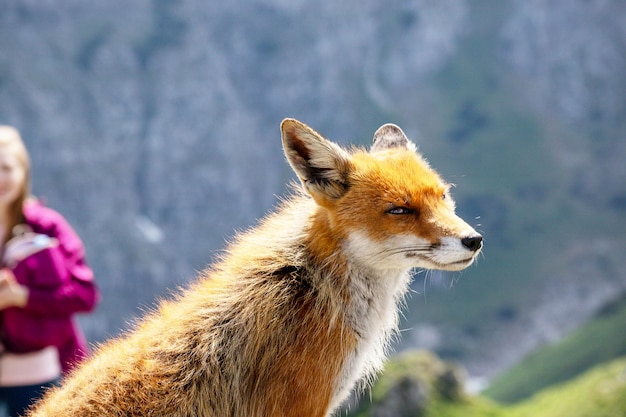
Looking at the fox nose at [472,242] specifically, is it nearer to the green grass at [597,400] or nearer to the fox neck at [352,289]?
the fox neck at [352,289]

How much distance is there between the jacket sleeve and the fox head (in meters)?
3.62

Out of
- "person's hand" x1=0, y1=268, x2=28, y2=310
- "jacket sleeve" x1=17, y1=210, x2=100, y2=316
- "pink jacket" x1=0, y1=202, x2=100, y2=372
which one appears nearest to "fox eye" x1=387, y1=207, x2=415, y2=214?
"pink jacket" x1=0, y1=202, x2=100, y2=372

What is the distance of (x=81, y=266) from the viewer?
8.71 m

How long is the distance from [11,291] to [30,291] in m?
0.21

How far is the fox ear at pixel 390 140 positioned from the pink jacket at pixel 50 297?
398cm

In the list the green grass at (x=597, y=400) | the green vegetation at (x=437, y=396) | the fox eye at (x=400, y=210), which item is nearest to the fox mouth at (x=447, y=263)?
the fox eye at (x=400, y=210)

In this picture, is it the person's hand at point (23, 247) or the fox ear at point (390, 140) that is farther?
the person's hand at point (23, 247)

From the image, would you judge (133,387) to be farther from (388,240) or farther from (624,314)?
(624,314)

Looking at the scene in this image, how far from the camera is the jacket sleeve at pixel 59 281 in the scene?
8047 millimetres

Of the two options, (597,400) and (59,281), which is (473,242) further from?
(597,400)

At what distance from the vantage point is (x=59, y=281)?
26.8 feet

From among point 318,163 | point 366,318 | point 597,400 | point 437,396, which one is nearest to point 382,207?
point 318,163

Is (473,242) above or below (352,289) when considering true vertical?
above

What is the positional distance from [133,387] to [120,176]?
192406 mm
